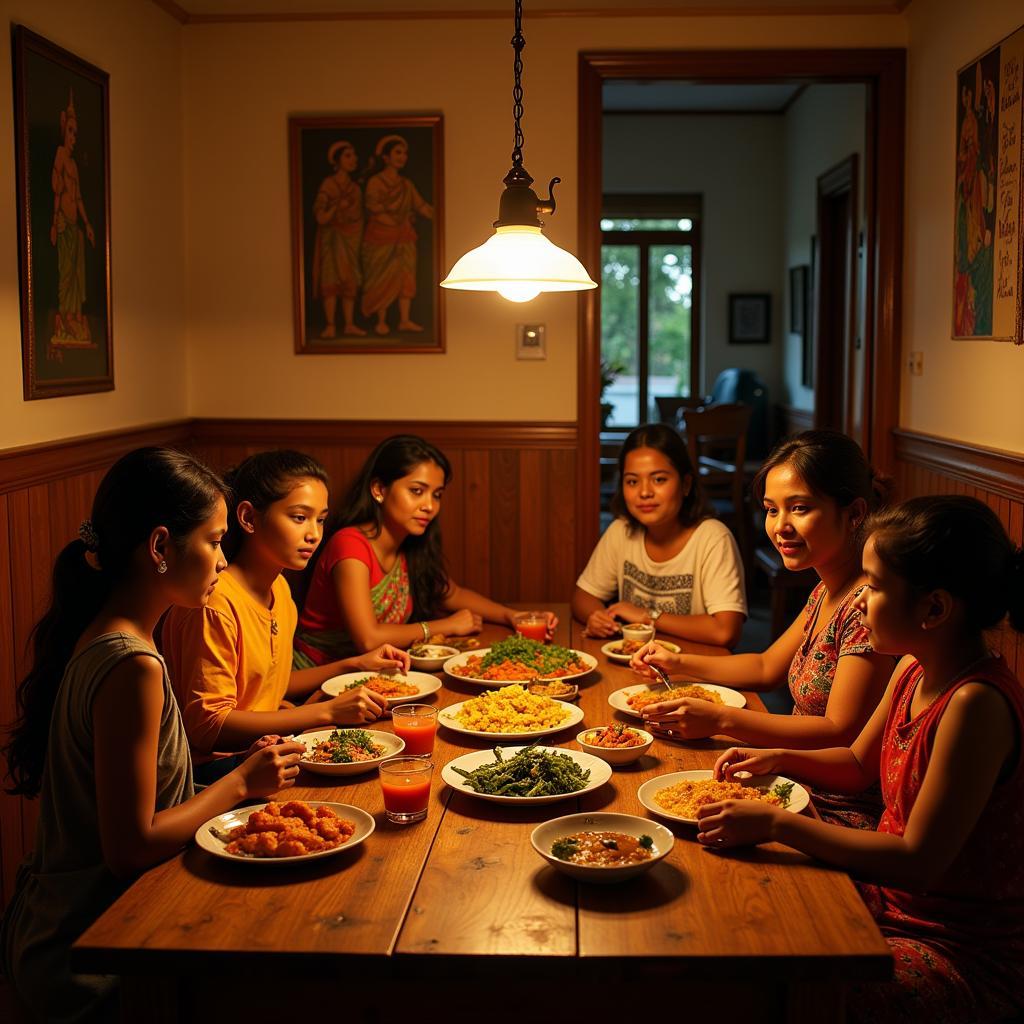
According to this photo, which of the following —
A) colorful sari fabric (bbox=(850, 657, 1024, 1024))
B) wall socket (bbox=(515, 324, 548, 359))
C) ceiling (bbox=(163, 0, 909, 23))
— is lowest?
colorful sari fabric (bbox=(850, 657, 1024, 1024))

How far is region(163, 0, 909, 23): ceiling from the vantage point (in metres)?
3.98

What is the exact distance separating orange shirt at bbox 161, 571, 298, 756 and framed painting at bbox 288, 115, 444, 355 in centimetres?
206

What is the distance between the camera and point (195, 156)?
425cm

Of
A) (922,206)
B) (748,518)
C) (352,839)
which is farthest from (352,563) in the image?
(748,518)

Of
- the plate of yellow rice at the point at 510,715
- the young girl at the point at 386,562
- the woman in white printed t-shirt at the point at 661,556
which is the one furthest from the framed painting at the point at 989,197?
the plate of yellow rice at the point at 510,715

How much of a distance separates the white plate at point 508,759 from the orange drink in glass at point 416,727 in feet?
0.28

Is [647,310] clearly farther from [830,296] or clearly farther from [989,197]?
[989,197]

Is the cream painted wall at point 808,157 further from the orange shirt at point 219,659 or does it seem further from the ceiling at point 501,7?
the orange shirt at point 219,659

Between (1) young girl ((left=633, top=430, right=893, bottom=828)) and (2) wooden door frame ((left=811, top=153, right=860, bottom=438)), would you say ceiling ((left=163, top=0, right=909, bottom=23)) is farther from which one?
(2) wooden door frame ((left=811, top=153, right=860, bottom=438))

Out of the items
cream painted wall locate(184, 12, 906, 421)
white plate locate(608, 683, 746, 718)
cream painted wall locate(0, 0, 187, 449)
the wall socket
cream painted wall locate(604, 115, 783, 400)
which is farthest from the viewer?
cream painted wall locate(604, 115, 783, 400)

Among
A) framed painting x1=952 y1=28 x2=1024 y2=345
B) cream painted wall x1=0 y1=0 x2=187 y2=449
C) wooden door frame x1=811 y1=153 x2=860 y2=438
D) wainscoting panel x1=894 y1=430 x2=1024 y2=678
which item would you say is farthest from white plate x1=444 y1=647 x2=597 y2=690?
wooden door frame x1=811 y1=153 x2=860 y2=438

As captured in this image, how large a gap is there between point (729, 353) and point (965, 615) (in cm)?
748

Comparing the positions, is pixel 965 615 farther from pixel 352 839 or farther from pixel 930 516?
pixel 352 839

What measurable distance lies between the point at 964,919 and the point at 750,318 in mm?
7599
